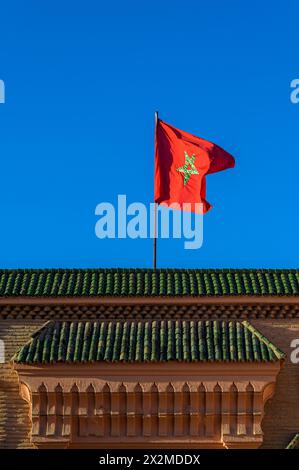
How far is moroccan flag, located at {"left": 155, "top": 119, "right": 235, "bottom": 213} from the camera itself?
87.0 feet

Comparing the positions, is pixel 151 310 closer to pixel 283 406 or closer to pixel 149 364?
pixel 149 364

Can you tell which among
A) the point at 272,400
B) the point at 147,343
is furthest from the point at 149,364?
the point at 272,400

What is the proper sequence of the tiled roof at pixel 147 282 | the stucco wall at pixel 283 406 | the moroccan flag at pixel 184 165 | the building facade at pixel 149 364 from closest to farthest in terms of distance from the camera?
the building facade at pixel 149 364
the stucco wall at pixel 283 406
the tiled roof at pixel 147 282
the moroccan flag at pixel 184 165

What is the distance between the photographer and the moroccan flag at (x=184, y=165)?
2652 cm

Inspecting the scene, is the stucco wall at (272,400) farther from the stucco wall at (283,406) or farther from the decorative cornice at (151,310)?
the decorative cornice at (151,310)

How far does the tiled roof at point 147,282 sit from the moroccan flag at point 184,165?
266 cm

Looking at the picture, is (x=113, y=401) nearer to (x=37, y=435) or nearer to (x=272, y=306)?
(x=37, y=435)

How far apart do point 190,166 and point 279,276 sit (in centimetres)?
401

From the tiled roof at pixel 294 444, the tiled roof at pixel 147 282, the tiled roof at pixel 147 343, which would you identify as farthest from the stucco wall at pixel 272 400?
the tiled roof at pixel 147 282

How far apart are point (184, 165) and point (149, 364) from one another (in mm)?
5948

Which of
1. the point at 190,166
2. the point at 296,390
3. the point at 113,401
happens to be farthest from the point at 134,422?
the point at 190,166

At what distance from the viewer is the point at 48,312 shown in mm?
23766

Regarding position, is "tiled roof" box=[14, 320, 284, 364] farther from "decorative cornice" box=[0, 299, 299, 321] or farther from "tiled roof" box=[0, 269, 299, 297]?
"tiled roof" box=[0, 269, 299, 297]

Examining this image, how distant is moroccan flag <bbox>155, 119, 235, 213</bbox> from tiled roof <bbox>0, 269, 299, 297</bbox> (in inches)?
105
